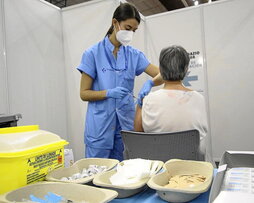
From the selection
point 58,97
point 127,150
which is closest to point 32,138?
point 127,150

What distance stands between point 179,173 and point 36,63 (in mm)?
1811

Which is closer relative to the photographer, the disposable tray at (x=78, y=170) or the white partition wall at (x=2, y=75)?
the disposable tray at (x=78, y=170)

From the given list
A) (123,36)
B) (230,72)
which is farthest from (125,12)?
(230,72)

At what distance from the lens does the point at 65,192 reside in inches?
27.5

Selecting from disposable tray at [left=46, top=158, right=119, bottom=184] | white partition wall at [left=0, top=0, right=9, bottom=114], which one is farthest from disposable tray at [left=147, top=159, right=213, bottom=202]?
white partition wall at [left=0, top=0, right=9, bottom=114]

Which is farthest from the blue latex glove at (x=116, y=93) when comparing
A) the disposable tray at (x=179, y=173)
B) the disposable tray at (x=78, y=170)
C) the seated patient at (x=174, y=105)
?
the disposable tray at (x=179, y=173)

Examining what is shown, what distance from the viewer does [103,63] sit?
1.71 m

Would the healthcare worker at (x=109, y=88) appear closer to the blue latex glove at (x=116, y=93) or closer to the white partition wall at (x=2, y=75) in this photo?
the blue latex glove at (x=116, y=93)

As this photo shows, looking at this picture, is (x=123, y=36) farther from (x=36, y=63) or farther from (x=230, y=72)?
(x=230, y=72)

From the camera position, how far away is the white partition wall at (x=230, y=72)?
248cm

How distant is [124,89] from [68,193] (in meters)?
1.01

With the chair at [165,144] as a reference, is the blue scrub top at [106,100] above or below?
above

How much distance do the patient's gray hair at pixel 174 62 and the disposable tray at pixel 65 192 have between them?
80cm

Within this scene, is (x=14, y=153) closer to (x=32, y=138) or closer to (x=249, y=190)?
(x=32, y=138)
